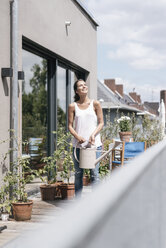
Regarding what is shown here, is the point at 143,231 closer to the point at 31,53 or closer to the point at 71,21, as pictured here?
the point at 31,53

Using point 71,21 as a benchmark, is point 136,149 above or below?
below

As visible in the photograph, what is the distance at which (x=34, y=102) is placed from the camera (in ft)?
21.8

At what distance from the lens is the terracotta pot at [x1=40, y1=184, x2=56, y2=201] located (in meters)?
5.71

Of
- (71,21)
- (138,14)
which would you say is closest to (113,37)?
(138,14)

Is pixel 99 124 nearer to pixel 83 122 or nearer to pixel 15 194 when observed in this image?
pixel 83 122

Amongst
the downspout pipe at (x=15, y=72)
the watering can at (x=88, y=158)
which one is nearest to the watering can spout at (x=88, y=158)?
the watering can at (x=88, y=158)

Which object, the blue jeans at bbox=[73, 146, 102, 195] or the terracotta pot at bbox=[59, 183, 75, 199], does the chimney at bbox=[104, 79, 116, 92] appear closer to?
the terracotta pot at bbox=[59, 183, 75, 199]

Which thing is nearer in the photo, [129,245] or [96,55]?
[129,245]

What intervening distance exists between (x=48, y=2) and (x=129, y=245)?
5.72 m

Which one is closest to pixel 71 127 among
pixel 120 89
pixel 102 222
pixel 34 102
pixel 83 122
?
pixel 83 122

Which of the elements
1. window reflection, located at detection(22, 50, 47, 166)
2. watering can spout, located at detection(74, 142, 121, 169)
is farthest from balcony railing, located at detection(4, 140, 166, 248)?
window reflection, located at detection(22, 50, 47, 166)

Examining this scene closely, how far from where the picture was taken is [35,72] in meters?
6.68

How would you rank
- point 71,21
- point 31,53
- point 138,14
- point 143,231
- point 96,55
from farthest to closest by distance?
point 138,14
point 96,55
point 71,21
point 31,53
point 143,231

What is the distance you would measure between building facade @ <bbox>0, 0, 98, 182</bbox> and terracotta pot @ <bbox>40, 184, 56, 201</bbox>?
0.96 m
